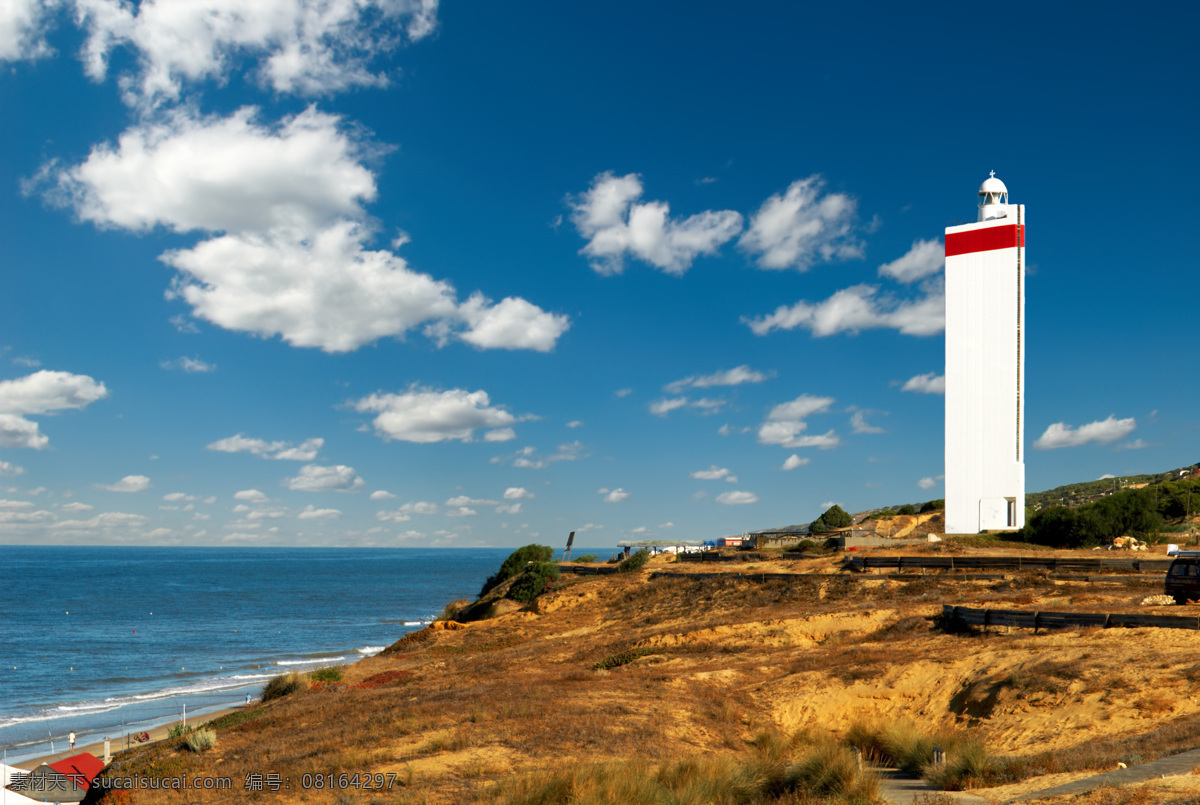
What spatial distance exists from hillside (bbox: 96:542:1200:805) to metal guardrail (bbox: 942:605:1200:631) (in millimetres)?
392

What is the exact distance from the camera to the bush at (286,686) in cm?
3088

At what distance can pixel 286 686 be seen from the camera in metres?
31.3

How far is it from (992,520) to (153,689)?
54685mm

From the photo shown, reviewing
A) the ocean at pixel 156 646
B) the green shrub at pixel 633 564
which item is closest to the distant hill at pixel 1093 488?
the green shrub at pixel 633 564

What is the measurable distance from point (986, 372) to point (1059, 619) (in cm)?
3035

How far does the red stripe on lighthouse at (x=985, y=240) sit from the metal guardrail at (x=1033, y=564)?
2303 centimetres

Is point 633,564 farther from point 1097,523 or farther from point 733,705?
point 733,705

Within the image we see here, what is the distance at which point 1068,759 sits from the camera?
13.0 meters

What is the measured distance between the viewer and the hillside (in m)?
14.2

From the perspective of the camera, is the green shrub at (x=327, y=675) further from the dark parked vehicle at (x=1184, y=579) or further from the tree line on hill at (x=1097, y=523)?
the tree line on hill at (x=1097, y=523)

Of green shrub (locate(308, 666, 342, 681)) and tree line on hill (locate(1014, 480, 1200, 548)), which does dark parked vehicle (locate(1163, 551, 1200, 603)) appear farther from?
green shrub (locate(308, 666, 342, 681))

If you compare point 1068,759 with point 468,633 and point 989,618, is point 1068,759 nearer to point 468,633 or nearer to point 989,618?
point 989,618

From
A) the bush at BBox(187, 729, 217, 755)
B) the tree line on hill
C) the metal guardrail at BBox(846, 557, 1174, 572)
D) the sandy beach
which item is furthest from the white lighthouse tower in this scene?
the bush at BBox(187, 729, 217, 755)

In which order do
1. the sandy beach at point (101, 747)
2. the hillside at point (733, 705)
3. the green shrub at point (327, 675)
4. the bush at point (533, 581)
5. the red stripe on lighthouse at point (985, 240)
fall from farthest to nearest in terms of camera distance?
1. the bush at point (533, 581)
2. the red stripe on lighthouse at point (985, 240)
3. the green shrub at point (327, 675)
4. the sandy beach at point (101, 747)
5. the hillside at point (733, 705)
